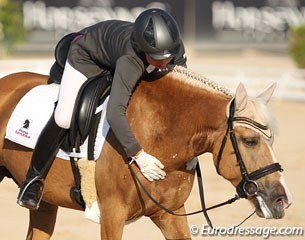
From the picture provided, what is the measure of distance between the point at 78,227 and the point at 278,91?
1262 centimetres

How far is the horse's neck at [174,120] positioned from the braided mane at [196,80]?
0.12 feet

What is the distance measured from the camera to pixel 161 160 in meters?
5.17

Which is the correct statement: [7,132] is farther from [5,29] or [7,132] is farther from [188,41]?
[188,41]

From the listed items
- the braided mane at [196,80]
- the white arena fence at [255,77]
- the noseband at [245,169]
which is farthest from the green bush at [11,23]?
the noseband at [245,169]

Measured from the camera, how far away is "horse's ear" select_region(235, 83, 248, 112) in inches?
190

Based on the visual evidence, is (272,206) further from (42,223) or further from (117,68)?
(42,223)

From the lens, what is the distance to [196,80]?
524cm

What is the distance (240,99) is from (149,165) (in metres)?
0.70

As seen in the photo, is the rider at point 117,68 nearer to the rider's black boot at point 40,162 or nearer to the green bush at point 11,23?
the rider's black boot at point 40,162

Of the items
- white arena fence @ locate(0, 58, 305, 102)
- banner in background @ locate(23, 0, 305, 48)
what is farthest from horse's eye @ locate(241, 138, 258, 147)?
banner in background @ locate(23, 0, 305, 48)

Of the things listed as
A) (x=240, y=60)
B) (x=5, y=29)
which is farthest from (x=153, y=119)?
(x=240, y=60)

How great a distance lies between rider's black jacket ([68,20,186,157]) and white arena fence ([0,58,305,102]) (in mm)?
14115

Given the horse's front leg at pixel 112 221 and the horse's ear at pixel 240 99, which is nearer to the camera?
the horse's ear at pixel 240 99

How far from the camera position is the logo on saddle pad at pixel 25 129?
5.79 meters
